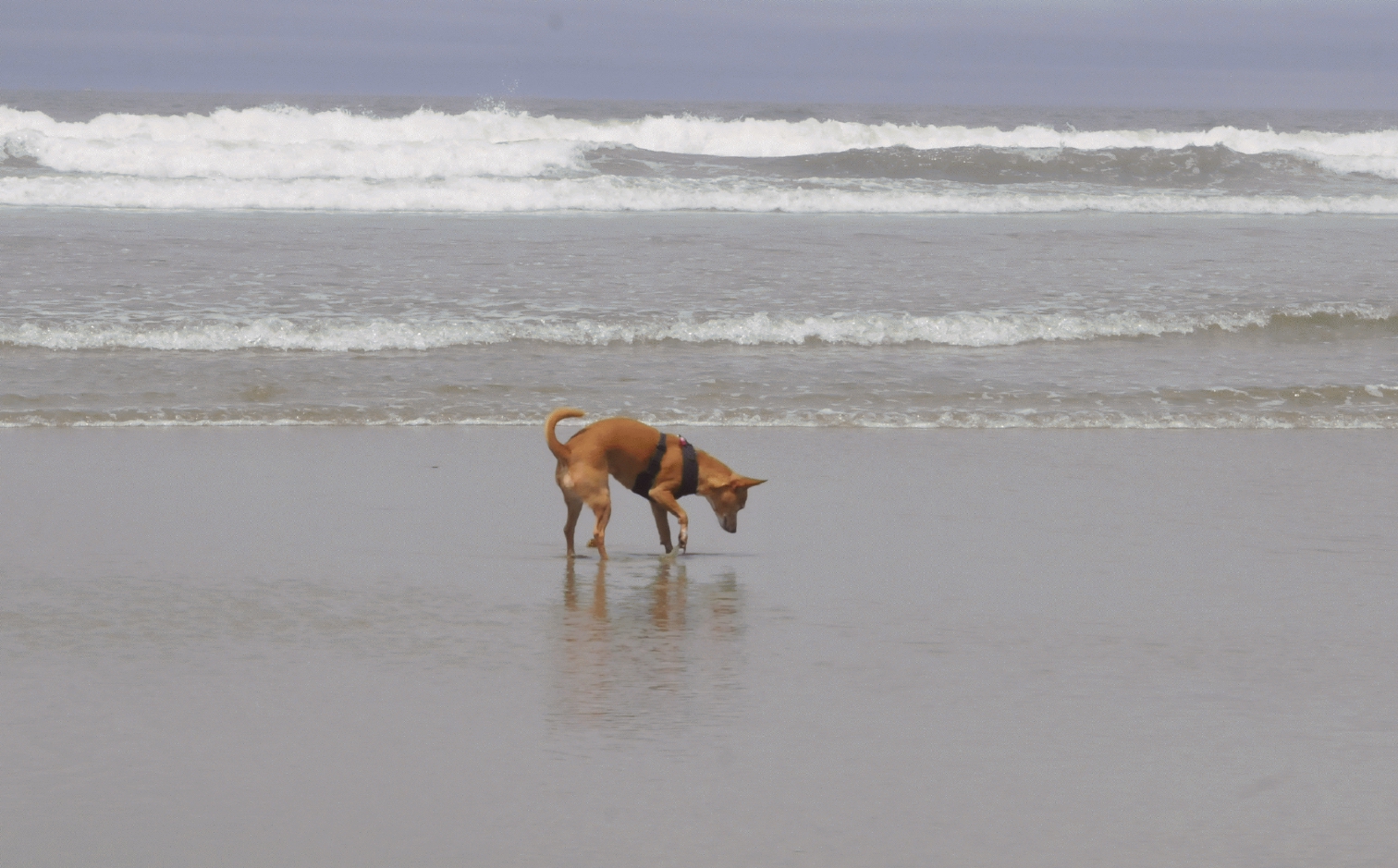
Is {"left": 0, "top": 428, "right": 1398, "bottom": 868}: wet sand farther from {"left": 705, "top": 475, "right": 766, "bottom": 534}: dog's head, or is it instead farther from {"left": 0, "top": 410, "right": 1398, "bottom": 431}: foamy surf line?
{"left": 0, "top": 410, "right": 1398, "bottom": 431}: foamy surf line

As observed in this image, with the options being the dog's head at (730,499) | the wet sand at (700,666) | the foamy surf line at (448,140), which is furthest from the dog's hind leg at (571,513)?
the foamy surf line at (448,140)

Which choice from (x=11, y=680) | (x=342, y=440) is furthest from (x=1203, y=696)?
(x=342, y=440)

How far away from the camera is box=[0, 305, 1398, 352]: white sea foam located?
11.2 meters

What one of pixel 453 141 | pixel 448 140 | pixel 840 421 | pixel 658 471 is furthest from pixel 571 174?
pixel 658 471

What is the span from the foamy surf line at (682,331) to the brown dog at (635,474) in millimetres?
5448

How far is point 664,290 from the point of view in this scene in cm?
1397

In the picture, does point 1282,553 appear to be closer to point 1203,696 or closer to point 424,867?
point 1203,696

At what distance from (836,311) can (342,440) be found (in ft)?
18.1

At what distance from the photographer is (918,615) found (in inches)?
213

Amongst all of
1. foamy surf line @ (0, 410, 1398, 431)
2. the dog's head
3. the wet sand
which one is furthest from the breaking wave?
the dog's head

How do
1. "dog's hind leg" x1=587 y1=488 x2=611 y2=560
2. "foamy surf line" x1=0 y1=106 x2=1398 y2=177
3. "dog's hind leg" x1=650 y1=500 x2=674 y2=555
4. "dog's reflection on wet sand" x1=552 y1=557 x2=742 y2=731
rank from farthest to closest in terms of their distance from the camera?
"foamy surf line" x1=0 y1=106 x2=1398 y2=177, "dog's hind leg" x1=650 y1=500 x2=674 y2=555, "dog's hind leg" x1=587 y1=488 x2=611 y2=560, "dog's reflection on wet sand" x1=552 y1=557 x2=742 y2=731

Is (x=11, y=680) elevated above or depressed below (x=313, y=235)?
below

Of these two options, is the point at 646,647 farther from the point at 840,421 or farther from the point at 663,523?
the point at 840,421

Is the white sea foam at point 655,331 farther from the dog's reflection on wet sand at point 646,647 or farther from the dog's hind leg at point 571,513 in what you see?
the dog's reflection on wet sand at point 646,647
